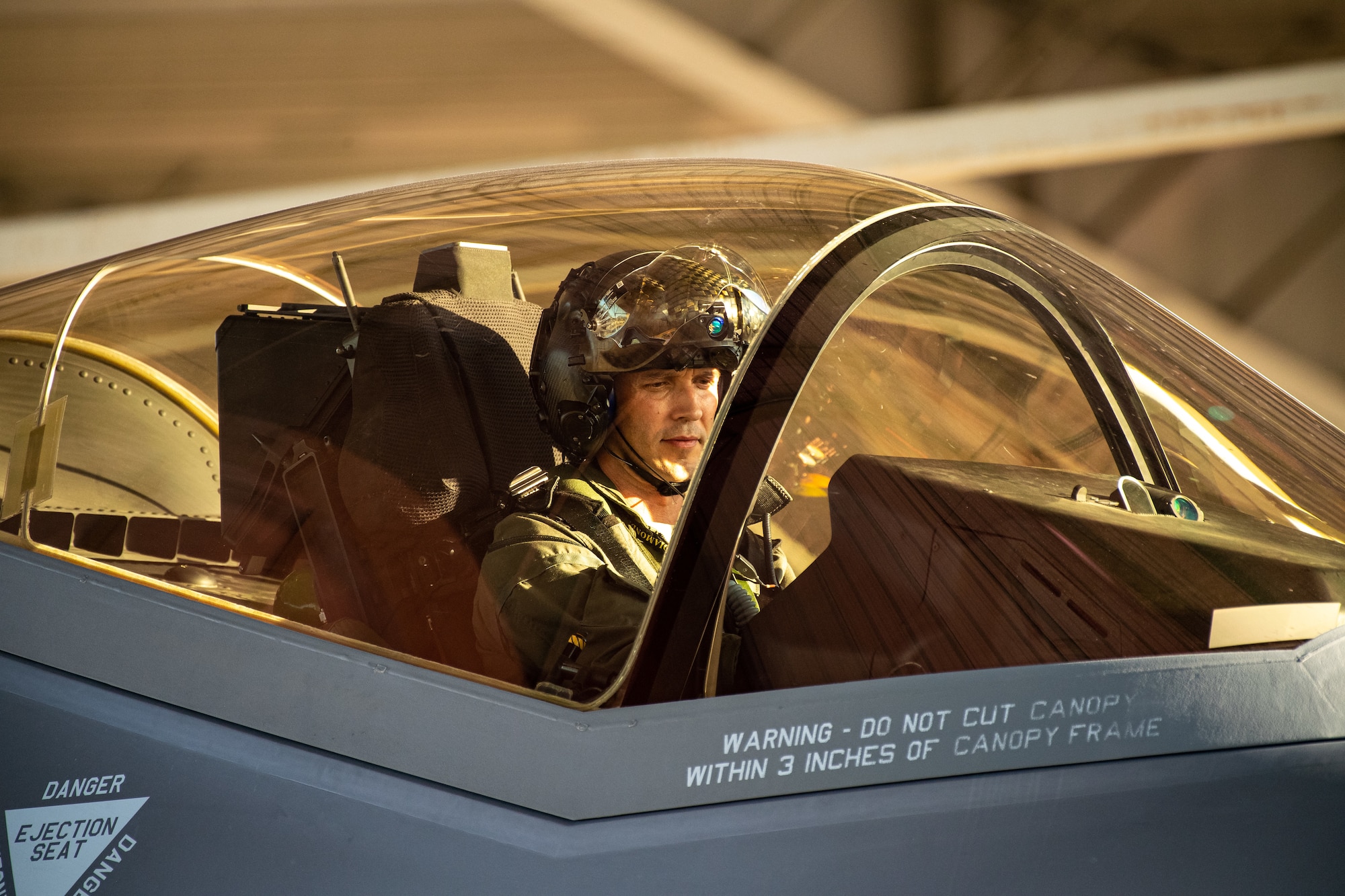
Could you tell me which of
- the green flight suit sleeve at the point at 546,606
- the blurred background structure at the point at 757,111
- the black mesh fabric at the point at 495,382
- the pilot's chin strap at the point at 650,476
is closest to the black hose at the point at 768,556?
the green flight suit sleeve at the point at 546,606

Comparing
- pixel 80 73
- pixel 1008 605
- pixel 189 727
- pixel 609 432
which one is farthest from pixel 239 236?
pixel 80 73

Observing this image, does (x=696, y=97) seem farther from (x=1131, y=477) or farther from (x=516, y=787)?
(x=516, y=787)

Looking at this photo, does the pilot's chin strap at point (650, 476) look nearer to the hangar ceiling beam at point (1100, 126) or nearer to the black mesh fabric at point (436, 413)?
the black mesh fabric at point (436, 413)

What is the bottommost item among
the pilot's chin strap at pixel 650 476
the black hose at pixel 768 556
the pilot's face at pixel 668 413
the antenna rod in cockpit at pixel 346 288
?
the black hose at pixel 768 556

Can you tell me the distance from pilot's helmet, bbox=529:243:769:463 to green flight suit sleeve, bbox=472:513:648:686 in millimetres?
223

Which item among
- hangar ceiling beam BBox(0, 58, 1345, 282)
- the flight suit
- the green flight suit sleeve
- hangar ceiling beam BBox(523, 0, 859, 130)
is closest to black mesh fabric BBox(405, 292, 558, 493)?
the flight suit

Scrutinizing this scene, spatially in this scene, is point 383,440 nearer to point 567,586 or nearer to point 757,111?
point 567,586

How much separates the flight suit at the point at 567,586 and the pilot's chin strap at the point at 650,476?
79 millimetres

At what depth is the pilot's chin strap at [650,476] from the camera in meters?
1.45

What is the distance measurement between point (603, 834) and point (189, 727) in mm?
413

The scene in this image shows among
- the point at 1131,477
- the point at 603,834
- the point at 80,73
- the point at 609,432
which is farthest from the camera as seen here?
the point at 80,73

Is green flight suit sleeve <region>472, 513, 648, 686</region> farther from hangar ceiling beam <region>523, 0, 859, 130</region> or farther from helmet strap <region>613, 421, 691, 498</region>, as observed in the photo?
hangar ceiling beam <region>523, 0, 859, 130</region>

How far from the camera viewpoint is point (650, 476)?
4.78ft

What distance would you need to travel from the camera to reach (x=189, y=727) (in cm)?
104
